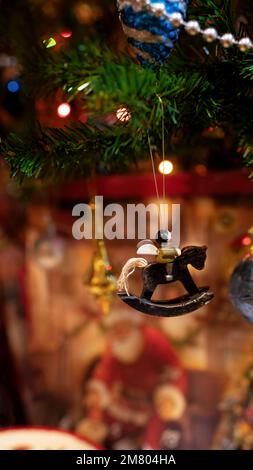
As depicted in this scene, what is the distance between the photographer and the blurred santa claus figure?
1.03 m

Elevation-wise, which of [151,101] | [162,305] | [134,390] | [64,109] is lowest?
[134,390]

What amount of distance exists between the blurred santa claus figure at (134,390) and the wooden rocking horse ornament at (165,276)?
57 centimetres

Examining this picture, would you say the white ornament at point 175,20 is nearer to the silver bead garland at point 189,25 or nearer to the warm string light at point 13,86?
the silver bead garland at point 189,25

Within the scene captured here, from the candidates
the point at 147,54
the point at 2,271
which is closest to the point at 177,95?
the point at 147,54

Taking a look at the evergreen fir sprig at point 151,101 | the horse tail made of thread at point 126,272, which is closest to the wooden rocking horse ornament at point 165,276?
the horse tail made of thread at point 126,272

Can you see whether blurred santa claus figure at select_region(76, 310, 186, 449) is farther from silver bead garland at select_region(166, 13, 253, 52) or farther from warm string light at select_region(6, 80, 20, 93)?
silver bead garland at select_region(166, 13, 253, 52)

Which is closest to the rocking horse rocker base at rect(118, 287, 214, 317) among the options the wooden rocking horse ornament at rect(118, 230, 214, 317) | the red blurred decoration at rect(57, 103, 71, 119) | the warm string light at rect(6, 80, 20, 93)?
the wooden rocking horse ornament at rect(118, 230, 214, 317)

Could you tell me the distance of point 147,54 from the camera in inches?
17.8

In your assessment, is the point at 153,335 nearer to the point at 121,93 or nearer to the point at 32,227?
the point at 32,227

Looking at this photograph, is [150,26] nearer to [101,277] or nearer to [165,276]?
[165,276]

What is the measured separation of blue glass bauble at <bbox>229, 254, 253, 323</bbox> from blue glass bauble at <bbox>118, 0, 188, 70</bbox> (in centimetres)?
23

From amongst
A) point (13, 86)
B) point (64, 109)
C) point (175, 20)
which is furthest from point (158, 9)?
point (13, 86)

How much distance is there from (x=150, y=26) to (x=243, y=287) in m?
0.27

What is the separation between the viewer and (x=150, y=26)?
0.43 m
